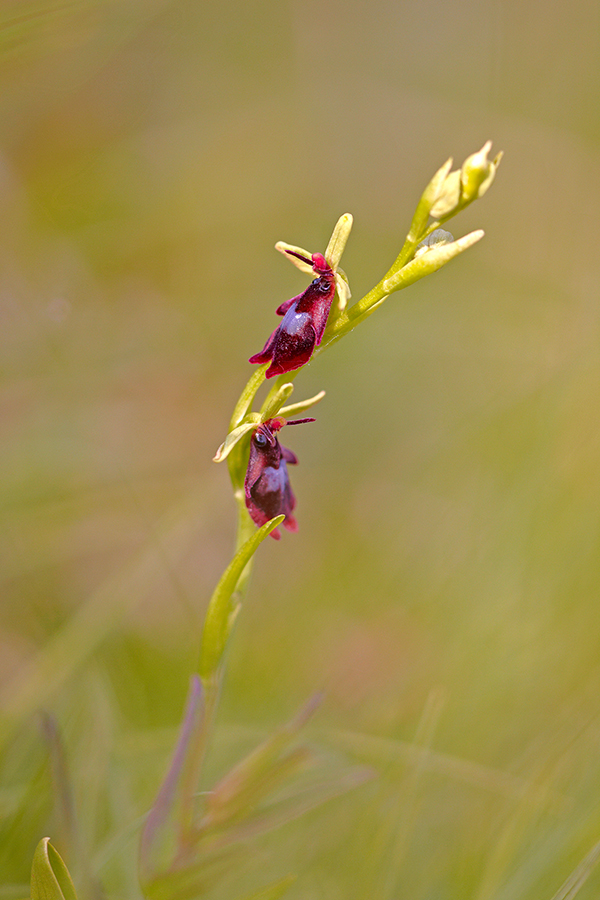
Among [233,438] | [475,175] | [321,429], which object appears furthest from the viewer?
[321,429]

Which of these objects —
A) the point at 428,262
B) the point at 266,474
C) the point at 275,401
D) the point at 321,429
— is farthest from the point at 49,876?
the point at 321,429

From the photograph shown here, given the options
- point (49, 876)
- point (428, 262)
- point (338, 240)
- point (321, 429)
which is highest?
point (321, 429)

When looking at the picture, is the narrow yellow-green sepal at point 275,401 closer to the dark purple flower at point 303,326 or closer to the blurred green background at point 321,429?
the dark purple flower at point 303,326

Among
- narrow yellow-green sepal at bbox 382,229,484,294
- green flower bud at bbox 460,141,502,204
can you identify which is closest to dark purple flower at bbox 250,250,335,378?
narrow yellow-green sepal at bbox 382,229,484,294

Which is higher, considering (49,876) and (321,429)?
(321,429)

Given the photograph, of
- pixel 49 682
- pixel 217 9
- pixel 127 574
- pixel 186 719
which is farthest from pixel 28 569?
pixel 217 9

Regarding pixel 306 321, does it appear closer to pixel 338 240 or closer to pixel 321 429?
pixel 338 240

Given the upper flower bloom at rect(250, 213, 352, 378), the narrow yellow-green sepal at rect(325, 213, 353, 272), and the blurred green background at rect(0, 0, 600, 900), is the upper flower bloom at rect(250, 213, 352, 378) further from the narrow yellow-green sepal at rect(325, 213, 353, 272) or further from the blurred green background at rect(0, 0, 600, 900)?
the blurred green background at rect(0, 0, 600, 900)
